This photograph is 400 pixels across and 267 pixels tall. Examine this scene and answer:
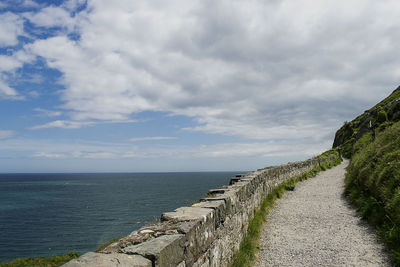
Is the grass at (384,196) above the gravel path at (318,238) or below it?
above

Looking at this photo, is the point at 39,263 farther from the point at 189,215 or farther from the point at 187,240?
the point at 187,240

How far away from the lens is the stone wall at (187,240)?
2518mm

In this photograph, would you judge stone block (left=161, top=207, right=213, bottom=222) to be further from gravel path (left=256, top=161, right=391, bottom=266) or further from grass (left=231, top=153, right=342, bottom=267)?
gravel path (left=256, top=161, right=391, bottom=266)

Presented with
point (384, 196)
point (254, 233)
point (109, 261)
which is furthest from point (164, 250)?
point (384, 196)

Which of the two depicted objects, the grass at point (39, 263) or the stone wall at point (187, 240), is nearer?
the stone wall at point (187, 240)

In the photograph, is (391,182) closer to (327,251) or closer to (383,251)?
(383,251)

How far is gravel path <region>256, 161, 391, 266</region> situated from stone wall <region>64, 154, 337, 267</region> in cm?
106

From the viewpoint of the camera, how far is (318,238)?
7082 mm

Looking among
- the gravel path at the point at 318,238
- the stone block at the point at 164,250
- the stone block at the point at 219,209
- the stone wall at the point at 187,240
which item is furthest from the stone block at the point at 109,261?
the gravel path at the point at 318,238

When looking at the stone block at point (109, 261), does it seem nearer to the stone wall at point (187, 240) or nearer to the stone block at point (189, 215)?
the stone wall at point (187, 240)

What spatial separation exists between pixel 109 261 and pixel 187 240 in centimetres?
113

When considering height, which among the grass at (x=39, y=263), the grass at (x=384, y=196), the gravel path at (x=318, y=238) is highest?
the grass at (x=384, y=196)

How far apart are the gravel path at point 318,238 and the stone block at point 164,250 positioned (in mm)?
3510

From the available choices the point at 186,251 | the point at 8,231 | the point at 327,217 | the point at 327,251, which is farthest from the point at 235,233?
the point at 8,231
